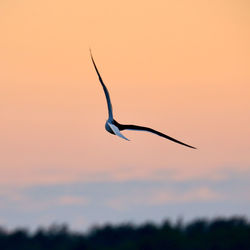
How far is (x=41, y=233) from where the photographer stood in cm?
4884

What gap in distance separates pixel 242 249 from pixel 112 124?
67.3 feet

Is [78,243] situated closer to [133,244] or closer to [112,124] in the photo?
[133,244]

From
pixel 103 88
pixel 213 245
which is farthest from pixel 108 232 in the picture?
pixel 103 88

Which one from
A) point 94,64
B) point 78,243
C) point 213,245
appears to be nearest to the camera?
point 94,64

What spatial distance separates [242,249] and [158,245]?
343 centimetres

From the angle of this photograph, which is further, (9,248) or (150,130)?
(9,248)

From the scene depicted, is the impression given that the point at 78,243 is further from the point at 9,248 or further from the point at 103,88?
the point at 103,88

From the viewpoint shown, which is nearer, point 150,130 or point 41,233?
point 150,130

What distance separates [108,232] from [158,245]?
2331 mm

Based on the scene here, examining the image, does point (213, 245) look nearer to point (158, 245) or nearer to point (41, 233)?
point (158, 245)

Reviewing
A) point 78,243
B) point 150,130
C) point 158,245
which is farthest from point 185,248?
point 150,130

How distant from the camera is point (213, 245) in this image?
51.1m

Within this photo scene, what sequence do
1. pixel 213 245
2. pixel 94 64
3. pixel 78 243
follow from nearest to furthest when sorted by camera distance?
pixel 94 64
pixel 78 243
pixel 213 245

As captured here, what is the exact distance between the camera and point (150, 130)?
3169cm
